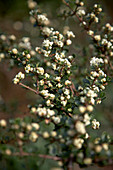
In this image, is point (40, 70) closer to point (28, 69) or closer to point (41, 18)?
point (28, 69)

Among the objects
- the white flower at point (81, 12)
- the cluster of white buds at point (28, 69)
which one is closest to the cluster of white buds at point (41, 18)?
the white flower at point (81, 12)

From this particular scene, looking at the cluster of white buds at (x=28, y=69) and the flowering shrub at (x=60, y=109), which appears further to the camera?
the cluster of white buds at (x=28, y=69)

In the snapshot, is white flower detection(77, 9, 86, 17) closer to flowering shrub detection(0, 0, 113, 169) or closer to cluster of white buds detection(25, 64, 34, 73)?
flowering shrub detection(0, 0, 113, 169)

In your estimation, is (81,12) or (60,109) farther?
(81,12)

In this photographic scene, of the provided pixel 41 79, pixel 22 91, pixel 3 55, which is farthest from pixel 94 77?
pixel 22 91

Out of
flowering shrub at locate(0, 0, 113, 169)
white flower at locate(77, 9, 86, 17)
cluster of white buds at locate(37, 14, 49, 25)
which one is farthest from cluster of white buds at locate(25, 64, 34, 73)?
white flower at locate(77, 9, 86, 17)

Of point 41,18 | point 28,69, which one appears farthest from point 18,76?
point 41,18

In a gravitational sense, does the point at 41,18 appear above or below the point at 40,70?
above

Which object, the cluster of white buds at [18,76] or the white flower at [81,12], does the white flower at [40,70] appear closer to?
the cluster of white buds at [18,76]
